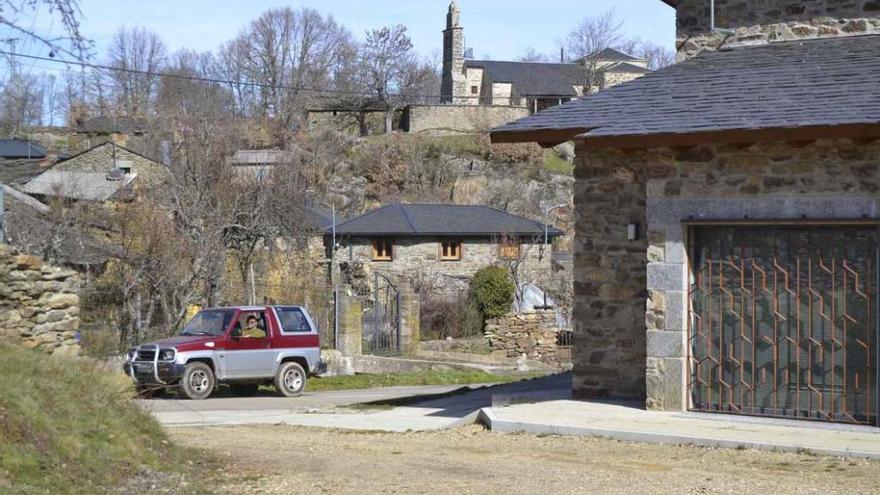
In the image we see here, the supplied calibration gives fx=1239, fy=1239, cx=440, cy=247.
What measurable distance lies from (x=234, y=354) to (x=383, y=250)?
2545cm

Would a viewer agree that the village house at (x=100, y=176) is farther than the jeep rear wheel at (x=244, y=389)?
Yes

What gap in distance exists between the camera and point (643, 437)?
38.6 feet

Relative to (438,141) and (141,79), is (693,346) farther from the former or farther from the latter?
(141,79)

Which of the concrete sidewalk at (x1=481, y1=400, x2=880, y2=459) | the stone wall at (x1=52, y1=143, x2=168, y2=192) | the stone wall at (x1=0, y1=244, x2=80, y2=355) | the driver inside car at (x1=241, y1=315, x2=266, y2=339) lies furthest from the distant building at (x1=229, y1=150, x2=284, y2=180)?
the concrete sidewalk at (x1=481, y1=400, x2=880, y2=459)

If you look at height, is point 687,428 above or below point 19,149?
below

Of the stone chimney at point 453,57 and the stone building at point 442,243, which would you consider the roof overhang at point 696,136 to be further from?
the stone chimney at point 453,57

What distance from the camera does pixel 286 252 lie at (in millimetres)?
40219

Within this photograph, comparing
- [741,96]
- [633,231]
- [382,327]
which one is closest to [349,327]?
[382,327]

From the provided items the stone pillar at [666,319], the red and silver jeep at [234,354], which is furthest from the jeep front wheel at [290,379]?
the stone pillar at [666,319]

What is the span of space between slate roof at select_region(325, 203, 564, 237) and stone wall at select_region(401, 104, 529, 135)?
65.5ft

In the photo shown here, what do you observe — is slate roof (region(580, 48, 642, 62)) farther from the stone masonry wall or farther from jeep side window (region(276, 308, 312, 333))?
the stone masonry wall

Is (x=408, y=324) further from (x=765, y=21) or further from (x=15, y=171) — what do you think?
(x=765, y=21)

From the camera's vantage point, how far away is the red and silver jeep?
21125 mm

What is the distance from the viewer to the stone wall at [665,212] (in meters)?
12.5
